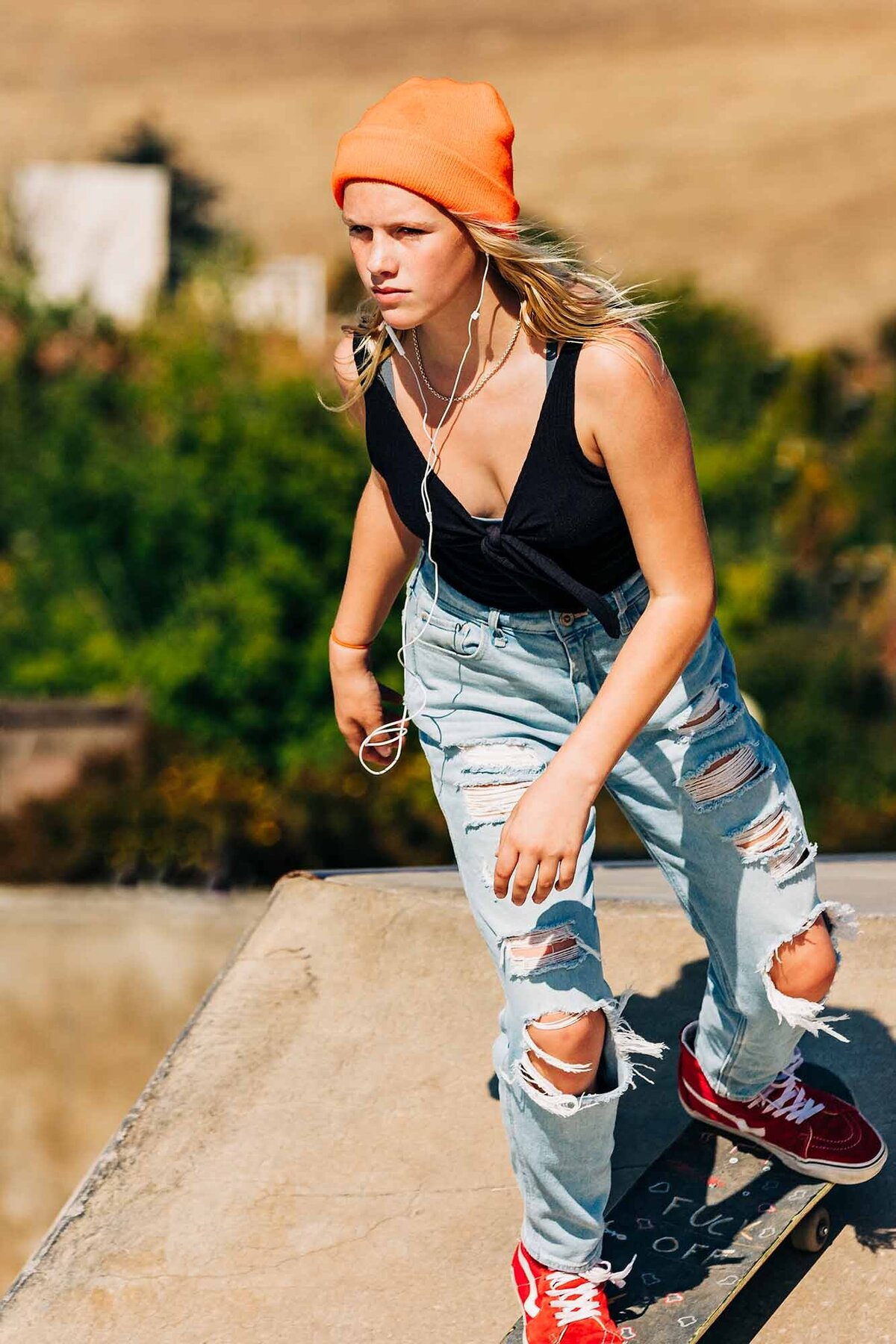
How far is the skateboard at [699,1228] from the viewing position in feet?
7.93

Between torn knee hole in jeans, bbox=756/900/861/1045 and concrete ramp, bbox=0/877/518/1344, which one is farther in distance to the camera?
concrete ramp, bbox=0/877/518/1344

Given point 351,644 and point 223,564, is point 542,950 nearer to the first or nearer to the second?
point 351,644

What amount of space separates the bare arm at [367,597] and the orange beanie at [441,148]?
429mm

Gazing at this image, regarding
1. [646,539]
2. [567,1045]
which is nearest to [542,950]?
[567,1045]

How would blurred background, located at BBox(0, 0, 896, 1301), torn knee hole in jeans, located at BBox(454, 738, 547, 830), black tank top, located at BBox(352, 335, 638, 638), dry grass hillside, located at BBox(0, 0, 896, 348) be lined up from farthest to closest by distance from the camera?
dry grass hillside, located at BBox(0, 0, 896, 348)
blurred background, located at BBox(0, 0, 896, 1301)
torn knee hole in jeans, located at BBox(454, 738, 547, 830)
black tank top, located at BBox(352, 335, 638, 638)

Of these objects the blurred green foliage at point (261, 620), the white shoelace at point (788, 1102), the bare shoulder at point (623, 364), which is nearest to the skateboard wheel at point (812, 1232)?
the white shoelace at point (788, 1102)

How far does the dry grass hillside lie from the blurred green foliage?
2160 centimetres

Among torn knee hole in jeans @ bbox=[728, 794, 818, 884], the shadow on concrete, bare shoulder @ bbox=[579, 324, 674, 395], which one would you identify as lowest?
the shadow on concrete

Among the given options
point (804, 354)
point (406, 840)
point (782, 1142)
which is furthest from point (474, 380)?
point (804, 354)

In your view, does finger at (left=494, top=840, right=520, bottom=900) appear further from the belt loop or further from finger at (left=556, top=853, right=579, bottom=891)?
the belt loop

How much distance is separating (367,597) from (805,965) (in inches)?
37.3

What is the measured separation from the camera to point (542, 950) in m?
2.23

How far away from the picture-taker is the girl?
2115mm


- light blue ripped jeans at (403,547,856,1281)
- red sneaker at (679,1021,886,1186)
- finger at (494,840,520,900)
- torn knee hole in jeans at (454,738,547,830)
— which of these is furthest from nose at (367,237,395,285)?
red sneaker at (679,1021,886,1186)
